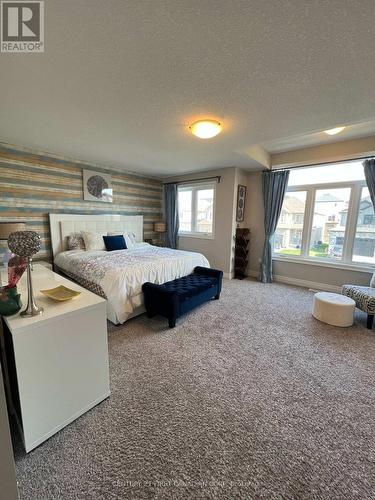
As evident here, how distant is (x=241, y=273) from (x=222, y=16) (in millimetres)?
4150

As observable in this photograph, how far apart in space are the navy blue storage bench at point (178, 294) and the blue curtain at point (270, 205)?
62.9 inches

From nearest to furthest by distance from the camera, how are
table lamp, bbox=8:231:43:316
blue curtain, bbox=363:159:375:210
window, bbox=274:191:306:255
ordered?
table lamp, bbox=8:231:43:316 → blue curtain, bbox=363:159:375:210 → window, bbox=274:191:306:255

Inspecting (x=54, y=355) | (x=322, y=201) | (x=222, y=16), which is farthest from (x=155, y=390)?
(x=322, y=201)

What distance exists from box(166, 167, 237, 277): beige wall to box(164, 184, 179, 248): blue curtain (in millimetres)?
677

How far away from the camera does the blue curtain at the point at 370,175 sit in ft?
10.5

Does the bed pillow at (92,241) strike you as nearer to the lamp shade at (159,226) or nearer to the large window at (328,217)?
the lamp shade at (159,226)

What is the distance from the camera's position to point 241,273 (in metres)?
4.71

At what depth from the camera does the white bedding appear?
251cm

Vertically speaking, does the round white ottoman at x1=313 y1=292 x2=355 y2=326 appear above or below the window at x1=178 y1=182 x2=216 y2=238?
below

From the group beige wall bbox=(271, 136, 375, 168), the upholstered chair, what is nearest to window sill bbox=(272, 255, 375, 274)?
the upholstered chair

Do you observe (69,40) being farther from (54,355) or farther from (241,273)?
(241,273)

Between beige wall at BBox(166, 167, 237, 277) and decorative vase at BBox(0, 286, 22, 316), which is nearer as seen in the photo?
decorative vase at BBox(0, 286, 22, 316)

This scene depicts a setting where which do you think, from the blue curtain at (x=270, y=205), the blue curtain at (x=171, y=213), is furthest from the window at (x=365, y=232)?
the blue curtain at (x=171, y=213)

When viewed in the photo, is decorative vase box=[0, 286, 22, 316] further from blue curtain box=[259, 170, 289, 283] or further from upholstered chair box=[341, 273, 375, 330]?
blue curtain box=[259, 170, 289, 283]
